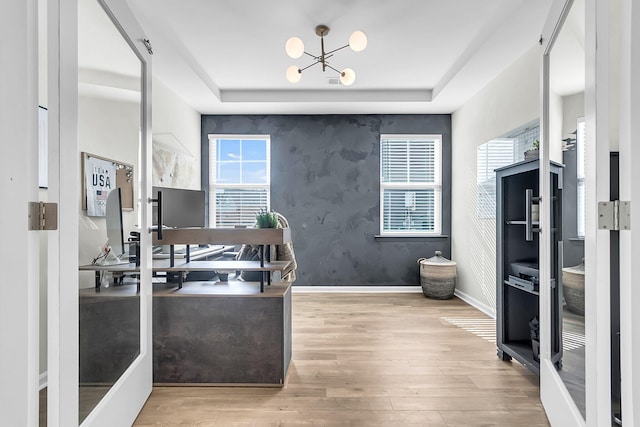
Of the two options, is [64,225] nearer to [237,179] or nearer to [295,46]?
[295,46]

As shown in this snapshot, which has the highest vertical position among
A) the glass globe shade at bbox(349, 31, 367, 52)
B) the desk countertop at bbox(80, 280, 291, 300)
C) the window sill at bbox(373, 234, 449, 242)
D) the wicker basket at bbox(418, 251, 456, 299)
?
the glass globe shade at bbox(349, 31, 367, 52)

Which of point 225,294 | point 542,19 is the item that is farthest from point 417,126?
point 225,294

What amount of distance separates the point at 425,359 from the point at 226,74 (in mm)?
3459

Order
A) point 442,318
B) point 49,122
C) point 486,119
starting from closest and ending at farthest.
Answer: point 49,122 → point 442,318 → point 486,119

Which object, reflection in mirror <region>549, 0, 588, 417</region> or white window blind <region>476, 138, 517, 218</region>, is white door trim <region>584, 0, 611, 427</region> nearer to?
reflection in mirror <region>549, 0, 588, 417</region>

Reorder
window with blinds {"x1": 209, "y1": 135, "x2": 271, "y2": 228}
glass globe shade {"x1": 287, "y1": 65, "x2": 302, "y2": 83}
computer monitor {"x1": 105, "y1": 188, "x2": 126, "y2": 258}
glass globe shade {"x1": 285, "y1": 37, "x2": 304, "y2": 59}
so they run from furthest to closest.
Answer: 1. window with blinds {"x1": 209, "y1": 135, "x2": 271, "y2": 228}
2. glass globe shade {"x1": 287, "y1": 65, "x2": 302, "y2": 83}
3. glass globe shade {"x1": 285, "y1": 37, "x2": 304, "y2": 59}
4. computer monitor {"x1": 105, "y1": 188, "x2": 126, "y2": 258}

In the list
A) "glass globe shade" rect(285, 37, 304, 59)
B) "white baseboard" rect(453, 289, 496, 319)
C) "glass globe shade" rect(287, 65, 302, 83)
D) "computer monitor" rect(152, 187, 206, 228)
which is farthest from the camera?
"white baseboard" rect(453, 289, 496, 319)

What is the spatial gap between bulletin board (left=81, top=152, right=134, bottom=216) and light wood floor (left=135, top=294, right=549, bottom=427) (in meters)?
1.12

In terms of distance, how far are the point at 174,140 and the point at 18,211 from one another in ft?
11.5

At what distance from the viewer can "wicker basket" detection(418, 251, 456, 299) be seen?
4.64 m

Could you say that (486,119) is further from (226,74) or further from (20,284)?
(20,284)

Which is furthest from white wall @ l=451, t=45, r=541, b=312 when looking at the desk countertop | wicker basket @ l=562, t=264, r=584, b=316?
the desk countertop

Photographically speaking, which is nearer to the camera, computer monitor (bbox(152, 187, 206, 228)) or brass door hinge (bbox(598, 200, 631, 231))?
brass door hinge (bbox(598, 200, 631, 231))

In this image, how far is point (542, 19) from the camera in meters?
2.74
